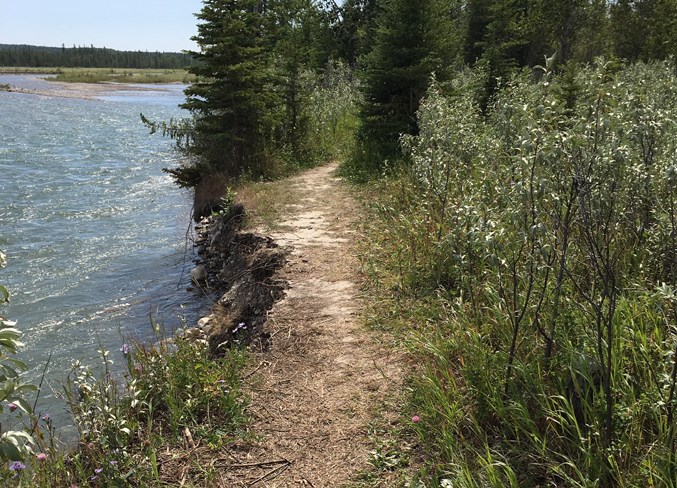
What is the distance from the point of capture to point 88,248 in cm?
1013

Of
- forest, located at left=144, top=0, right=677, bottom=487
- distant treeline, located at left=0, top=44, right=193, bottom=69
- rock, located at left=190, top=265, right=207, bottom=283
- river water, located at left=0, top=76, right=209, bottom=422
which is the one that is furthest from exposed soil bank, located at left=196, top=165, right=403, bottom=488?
distant treeline, located at left=0, top=44, right=193, bottom=69

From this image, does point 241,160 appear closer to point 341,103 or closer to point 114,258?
point 114,258

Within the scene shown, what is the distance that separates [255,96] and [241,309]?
6269mm

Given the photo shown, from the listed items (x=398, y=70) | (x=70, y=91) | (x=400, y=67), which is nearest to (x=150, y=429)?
(x=398, y=70)

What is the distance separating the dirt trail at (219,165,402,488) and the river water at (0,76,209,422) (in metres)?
1.06

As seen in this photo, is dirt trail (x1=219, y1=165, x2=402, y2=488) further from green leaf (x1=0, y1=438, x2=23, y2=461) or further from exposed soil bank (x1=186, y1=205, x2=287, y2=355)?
green leaf (x1=0, y1=438, x2=23, y2=461)

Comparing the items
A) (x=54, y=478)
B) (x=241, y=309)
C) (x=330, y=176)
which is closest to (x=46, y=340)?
(x=241, y=309)

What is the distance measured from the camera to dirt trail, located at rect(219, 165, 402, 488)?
3.29 meters

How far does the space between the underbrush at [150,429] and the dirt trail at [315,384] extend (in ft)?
0.66

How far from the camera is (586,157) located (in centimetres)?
276

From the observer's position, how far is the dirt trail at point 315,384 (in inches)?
129

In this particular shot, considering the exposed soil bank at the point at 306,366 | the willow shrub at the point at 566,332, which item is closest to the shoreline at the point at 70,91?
the exposed soil bank at the point at 306,366

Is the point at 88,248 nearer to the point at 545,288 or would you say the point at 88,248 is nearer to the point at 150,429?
the point at 150,429

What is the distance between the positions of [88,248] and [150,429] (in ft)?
25.1
